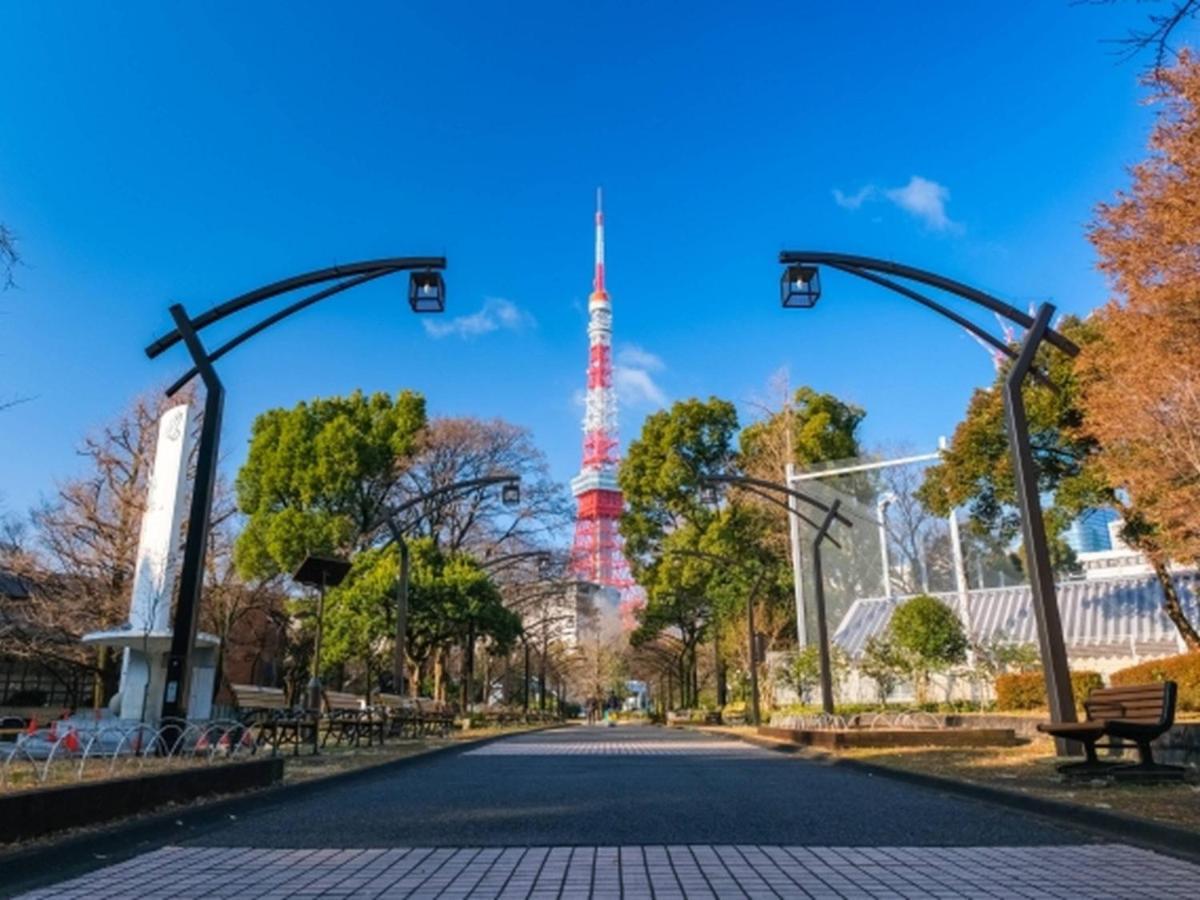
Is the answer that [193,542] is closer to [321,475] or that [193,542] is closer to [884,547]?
[321,475]

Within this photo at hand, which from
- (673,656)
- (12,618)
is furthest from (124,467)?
(673,656)

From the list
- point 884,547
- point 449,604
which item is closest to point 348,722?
point 449,604

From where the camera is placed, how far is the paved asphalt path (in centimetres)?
541

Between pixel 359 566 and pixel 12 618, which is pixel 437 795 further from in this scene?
pixel 359 566

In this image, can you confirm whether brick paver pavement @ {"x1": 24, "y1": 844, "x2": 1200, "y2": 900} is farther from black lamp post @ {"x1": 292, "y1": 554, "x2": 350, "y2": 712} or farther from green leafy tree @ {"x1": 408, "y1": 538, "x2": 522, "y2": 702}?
green leafy tree @ {"x1": 408, "y1": 538, "x2": 522, "y2": 702}

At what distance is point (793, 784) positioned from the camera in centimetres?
888

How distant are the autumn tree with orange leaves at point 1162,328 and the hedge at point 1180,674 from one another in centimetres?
183

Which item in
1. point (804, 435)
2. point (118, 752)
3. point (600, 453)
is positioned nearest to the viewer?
point (118, 752)

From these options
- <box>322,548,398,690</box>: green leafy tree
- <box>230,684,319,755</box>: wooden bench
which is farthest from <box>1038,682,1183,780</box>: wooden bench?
<box>322,548,398,690</box>: green leafy tree

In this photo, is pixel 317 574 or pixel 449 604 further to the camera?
pixel 449 604

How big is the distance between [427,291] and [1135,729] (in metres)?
8.16

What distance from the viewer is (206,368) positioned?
32.2 feet

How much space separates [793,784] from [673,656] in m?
44.1

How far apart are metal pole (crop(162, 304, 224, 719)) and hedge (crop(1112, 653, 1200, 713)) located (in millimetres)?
13831
